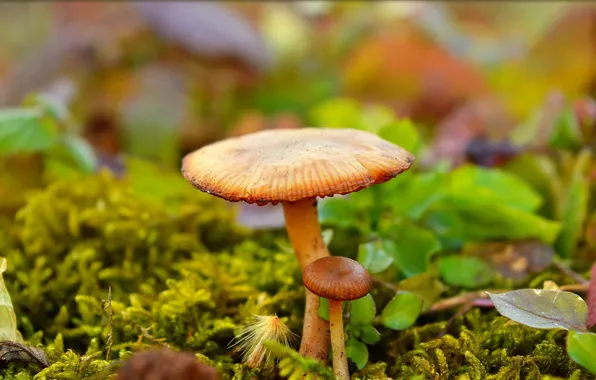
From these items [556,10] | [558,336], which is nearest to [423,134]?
[558,336]

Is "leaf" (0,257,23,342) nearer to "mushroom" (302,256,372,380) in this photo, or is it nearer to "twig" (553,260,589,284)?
"mushroom" (302,256,372,380)

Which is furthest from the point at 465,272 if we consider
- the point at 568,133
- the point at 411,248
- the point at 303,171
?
the point at 568,133

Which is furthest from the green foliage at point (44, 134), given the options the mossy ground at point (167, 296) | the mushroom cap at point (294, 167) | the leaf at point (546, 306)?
the leaf at point (546, 306)

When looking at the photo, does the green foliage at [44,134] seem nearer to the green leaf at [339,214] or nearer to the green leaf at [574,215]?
the green leaf at [339,214]

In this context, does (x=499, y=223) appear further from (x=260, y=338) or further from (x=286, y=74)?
(x=286, y=74)

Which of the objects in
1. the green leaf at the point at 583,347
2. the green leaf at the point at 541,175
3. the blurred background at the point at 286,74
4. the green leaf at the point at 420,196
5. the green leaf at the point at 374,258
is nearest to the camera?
the green leaf at the point at 583,347
